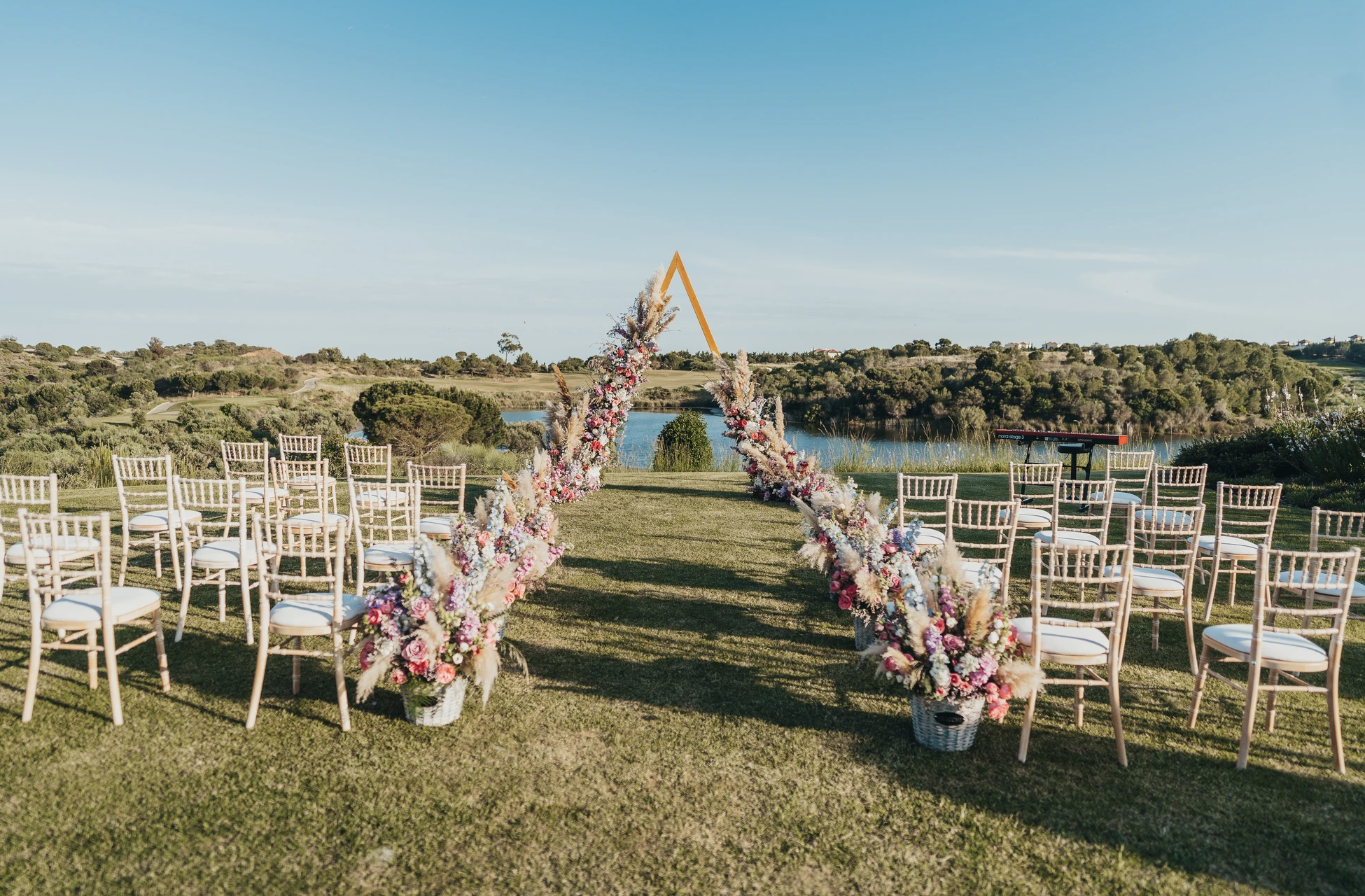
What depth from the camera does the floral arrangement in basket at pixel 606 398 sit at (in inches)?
432

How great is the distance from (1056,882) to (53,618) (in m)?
5.11

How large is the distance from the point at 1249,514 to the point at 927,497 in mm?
6886

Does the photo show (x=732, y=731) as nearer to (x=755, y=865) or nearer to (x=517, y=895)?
(x=755, y=865)

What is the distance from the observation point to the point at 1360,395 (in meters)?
15.5

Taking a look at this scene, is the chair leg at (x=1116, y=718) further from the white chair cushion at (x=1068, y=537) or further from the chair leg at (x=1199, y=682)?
the white chair cushion at (x=1068, y=537)

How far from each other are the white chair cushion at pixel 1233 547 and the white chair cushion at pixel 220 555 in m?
7.42

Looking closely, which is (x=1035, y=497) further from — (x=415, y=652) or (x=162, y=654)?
(x=162, y=654)

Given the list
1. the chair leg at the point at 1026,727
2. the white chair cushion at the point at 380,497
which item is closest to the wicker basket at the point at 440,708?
the chair leg at the point at 1026,727

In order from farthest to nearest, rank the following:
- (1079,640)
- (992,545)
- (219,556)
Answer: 1. (219,556)
2. (992,545)
3. (1079,640)

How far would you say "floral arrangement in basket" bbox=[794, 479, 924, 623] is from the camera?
179 inches

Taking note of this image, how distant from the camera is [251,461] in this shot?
997 centimetres

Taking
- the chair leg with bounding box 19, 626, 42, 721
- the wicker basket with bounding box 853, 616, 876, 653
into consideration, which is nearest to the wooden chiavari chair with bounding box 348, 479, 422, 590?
the chair leg with bounding box 19, 626, 42, 721

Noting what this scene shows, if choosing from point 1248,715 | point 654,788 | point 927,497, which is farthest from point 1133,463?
point 654,788

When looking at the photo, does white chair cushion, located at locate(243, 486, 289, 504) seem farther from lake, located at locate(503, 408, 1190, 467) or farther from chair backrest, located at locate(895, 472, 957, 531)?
lake, located at locate(503, 408, 1190, 467)
